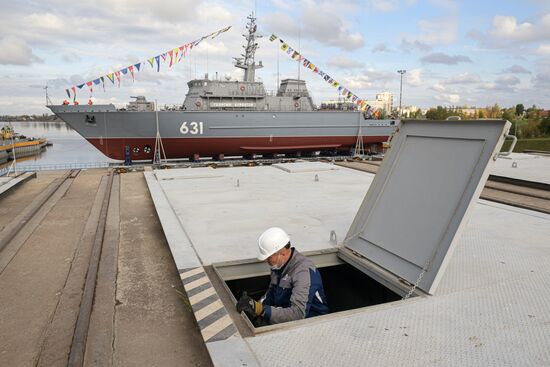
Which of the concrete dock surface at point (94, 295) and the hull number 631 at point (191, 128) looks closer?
the concrete dock surface at point (94, 295)

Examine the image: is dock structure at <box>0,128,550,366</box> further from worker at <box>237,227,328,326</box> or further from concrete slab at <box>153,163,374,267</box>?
worker at <box>237,227,328,326</box>

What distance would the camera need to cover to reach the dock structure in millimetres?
2518

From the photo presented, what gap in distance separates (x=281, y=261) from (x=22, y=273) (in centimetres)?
309

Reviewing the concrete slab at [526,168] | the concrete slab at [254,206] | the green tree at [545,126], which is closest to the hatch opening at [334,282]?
the concrete slab at [254,206]

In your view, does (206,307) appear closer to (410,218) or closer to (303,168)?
(410,218)

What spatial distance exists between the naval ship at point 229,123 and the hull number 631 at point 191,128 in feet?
0.17

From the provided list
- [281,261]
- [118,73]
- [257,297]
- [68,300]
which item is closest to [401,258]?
[281,261]

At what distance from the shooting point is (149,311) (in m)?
3.22

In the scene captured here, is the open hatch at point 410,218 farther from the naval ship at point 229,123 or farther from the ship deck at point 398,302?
the naval ship at point 229,123

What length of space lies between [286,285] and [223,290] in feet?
1.99

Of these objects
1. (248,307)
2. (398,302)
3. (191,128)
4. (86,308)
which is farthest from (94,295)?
(191,128)

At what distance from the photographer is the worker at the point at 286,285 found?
314cm

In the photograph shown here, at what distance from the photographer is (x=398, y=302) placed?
313 centimetres

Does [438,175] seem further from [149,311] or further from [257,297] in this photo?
[149,311]
